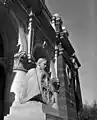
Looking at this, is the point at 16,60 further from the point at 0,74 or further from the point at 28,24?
the point at 28,24

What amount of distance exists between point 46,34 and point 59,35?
2487 mm

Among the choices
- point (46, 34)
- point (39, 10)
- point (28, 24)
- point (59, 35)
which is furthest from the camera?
point (59, 35)

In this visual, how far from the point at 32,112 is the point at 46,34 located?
796 centimetres

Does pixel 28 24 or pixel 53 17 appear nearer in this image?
pixel 28 24

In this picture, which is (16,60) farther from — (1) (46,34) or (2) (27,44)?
(1) (46,34)

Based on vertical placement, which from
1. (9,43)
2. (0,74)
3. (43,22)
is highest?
(43,22)

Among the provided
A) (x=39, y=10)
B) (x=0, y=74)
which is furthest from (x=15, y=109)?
(x=39, y=10)

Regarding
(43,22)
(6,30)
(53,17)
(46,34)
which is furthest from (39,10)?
(53,17)

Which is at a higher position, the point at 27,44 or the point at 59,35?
the point at 59,35

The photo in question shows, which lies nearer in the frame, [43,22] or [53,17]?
[43,22]

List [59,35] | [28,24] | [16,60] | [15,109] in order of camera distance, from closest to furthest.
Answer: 1. [15,109]
2. [16,60]
3. [28,24]
4. [59,35]

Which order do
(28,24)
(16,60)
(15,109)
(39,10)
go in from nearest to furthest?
(15,109) → (16,60) → (28,24) → (39,10)

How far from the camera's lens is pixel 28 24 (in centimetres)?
957

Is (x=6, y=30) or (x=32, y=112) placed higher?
(x=6, y=30)
